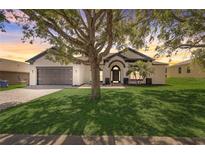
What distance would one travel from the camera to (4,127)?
8008 mm

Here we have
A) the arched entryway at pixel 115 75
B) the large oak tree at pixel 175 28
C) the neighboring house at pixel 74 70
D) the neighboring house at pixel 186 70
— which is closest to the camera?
the large oak tree at pixel 175 28

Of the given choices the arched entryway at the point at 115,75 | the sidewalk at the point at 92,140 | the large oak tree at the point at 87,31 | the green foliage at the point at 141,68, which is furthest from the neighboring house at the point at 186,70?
the sidewalk at the point at 92,140

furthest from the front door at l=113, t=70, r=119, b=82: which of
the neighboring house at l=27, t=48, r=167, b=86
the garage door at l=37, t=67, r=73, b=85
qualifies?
the garage door at l=37, t=67, r=73, b=85

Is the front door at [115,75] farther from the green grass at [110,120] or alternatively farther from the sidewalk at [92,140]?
the sidewalk at [92,140]

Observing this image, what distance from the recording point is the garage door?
91.7ft

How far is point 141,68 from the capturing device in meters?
27.4

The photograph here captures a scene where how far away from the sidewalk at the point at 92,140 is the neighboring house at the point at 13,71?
2367cm

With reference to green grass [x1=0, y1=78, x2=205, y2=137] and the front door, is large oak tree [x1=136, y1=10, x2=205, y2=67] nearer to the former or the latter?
green grass [x1=0, y1=78, x2=205, y2=137]

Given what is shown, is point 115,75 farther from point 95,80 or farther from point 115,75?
point 95,80

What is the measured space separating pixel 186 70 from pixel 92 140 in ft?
124

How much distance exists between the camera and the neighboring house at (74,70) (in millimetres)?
27797

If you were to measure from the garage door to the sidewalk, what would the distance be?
69.3 ft

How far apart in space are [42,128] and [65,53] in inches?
283
